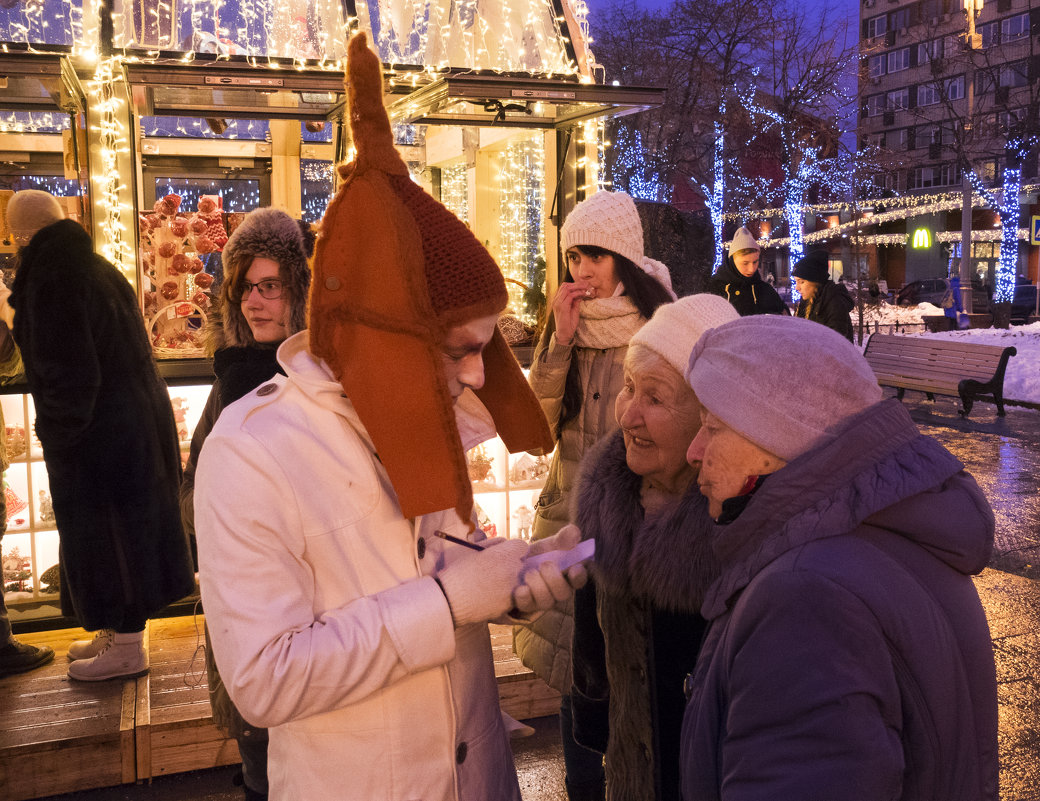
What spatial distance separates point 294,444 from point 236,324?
1.70m

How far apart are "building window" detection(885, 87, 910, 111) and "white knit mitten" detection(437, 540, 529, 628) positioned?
2567 inches

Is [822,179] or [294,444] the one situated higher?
[822,179]

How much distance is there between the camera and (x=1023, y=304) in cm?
3359

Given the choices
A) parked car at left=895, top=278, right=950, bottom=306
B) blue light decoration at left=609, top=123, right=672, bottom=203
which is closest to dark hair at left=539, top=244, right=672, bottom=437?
blue light decoration at left=609, top=123, right=672, bottom=203

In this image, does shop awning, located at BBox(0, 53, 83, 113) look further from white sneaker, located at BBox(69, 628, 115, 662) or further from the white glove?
the white glove

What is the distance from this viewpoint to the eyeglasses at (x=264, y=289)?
10.6 feet

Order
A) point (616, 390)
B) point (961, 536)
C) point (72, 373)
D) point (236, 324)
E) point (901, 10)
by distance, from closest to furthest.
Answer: point (961, 536) < point (236, 324) < point (616, 390) < point (72, 373) < point (901, 10)

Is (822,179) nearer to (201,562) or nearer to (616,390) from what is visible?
(616,390)

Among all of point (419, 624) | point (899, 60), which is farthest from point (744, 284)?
point (899, 60)

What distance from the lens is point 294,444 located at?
5.65ft

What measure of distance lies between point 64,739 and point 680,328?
10.6 feet

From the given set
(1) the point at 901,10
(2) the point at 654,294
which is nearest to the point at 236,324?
(2) the point at 654,294

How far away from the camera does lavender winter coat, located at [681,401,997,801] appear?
1.37 metres

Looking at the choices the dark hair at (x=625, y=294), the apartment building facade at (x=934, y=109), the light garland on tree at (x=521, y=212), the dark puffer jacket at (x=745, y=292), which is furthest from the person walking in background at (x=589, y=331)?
the apartment building facade at (x=934, y=109)
